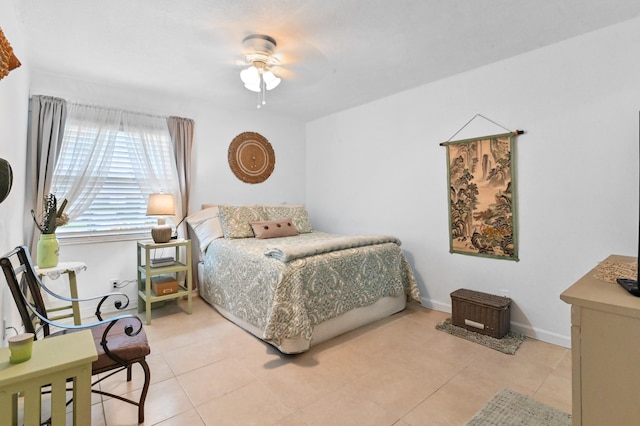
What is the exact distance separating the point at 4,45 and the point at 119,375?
6.70ft

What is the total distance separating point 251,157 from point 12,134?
2.55m

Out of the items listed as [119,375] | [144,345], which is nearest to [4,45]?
[144,345]

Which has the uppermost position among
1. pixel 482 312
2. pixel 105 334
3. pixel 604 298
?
pixel 604 298

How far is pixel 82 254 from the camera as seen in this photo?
3219 mm

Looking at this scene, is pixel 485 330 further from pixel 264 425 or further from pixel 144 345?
pixel 144 345

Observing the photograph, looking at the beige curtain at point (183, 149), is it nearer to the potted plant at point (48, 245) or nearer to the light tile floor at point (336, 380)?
the potted plant at point (48, 245)

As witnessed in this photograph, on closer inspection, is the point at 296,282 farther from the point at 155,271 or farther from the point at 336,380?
the point at 155,271

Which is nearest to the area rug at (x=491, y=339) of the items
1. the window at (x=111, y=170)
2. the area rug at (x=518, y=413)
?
the area rug at (x=518, y=413)

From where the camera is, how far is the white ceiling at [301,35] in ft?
6.57

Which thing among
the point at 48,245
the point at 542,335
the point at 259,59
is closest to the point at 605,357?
the point at 542,335

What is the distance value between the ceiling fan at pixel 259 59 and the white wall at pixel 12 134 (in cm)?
139

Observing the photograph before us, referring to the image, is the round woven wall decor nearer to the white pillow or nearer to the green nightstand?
the white pillow

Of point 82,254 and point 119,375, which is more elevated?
point 82,254

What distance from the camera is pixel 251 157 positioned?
4.41 m
